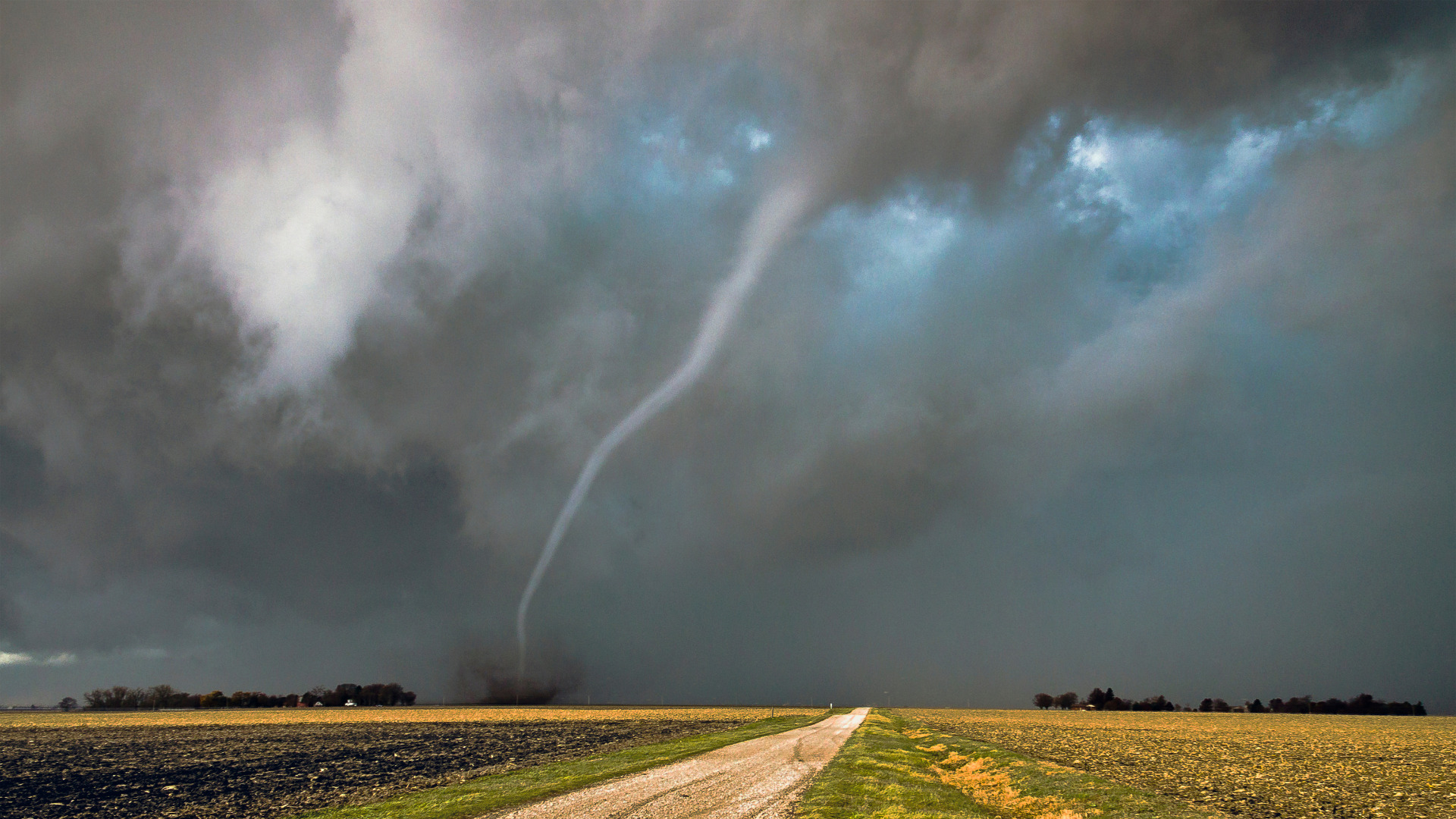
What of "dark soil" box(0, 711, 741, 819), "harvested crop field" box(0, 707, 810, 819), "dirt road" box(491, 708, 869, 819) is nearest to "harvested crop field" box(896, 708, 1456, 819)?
"dirt road" box(491, 708, 869, 819)

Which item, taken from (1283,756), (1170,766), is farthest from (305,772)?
(1283,756)

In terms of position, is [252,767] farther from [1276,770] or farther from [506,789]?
[1276,770]

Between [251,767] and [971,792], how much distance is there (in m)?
49.0

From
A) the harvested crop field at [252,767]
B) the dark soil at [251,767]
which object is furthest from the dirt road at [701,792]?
the harvested crop field at [252,767]

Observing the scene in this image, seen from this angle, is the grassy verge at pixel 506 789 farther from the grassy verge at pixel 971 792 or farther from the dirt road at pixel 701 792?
the grassy verge at pixel 971 792

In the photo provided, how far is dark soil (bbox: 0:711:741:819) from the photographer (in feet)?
106

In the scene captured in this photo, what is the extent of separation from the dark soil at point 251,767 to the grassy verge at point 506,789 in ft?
8.18

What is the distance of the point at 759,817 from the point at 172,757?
6155 centimetres

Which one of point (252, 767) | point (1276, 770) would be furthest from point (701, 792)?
point (1276, 770)

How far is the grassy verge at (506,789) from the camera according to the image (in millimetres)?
27203

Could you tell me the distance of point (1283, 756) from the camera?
186 ft

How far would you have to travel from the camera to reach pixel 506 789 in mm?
32844

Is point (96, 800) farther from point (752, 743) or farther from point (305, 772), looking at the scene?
point (752, 743)

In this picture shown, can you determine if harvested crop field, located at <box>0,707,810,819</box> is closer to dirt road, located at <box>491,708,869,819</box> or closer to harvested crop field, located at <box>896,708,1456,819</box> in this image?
dirt road, located at <box>491,708,869,819</box>
